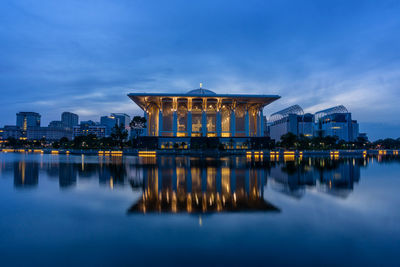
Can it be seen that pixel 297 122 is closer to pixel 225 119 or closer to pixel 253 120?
pixel 253 120

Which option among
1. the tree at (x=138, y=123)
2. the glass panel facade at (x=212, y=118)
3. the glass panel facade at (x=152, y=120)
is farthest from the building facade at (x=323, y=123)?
the tree at (x=138, y=123)

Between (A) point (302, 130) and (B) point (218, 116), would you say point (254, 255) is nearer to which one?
(B) point (218, 116)

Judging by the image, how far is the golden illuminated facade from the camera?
78500mm

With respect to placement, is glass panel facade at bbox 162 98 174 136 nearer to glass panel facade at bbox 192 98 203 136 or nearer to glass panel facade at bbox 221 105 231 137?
glass panel facade at bbox 192 98 203 136

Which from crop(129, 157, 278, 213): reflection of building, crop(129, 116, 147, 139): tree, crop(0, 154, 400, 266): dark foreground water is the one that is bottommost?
crop(0, 154, 400, 266): dark foreground water

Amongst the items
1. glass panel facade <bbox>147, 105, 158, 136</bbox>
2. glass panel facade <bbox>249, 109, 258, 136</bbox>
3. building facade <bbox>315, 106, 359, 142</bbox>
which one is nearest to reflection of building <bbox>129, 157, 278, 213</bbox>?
glass panel facade <bbox>147, 105, 158, 136</bbox>

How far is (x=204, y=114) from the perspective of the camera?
267 feet

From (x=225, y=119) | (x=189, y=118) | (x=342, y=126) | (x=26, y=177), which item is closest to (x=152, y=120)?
(x=189, y=118)

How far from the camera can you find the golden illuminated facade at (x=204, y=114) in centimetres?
7850

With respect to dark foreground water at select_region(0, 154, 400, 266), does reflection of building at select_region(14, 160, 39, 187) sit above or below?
above

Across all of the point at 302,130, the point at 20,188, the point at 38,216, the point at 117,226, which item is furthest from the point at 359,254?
the point at 302,130

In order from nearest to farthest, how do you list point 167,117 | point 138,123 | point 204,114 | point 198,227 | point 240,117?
point 198,227
point 138,123
point 204,114
point 167,117
point 240,117

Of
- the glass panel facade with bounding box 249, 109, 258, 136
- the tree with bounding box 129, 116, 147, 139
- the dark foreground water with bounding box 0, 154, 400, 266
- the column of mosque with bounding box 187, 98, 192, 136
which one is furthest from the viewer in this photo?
the glass panel facade with bounding box 249, 109, 258, 136

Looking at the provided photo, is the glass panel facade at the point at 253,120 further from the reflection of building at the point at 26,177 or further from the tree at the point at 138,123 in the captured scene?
the reflection of building at the point at 26,177
